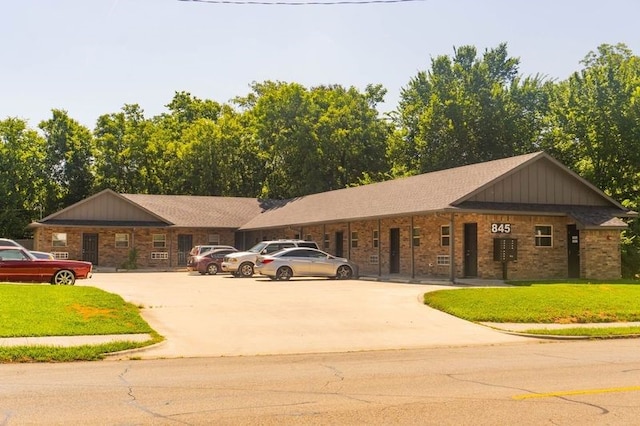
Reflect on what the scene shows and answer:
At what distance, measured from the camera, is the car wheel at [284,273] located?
31891 millimetres

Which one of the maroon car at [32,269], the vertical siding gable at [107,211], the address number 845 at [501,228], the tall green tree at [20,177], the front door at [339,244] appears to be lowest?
the maroon car at [32,269]

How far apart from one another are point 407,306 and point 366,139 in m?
48.3

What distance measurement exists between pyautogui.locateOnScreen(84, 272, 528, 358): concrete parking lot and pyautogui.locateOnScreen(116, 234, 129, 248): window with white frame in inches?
938

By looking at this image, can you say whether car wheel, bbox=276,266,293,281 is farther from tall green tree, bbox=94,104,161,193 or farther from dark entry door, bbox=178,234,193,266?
tall green tree, bbox=94,104,161,193

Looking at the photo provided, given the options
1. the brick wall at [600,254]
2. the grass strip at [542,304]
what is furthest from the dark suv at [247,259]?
the grass strip at [542,304]

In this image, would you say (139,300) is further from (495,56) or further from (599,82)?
(495,56)

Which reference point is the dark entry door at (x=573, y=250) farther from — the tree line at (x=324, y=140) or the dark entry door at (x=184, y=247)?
the dark entry door at (x=184, y=247)

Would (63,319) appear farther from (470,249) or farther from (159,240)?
(159,240)

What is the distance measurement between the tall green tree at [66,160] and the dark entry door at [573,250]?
176 ft

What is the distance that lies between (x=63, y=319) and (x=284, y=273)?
16.9m

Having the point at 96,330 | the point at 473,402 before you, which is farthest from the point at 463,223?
the point at 473,402

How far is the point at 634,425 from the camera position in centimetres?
707

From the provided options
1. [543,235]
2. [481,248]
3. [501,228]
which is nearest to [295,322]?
[481,248]

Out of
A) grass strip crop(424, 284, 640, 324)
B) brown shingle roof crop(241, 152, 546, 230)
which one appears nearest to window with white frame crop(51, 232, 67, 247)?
brown shingle roof crop(241, 152, 546, 230)
